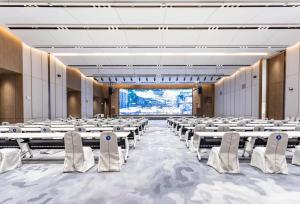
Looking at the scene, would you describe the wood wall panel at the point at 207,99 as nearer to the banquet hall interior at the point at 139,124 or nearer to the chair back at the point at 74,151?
the banquet hall interior at the point at 139,124

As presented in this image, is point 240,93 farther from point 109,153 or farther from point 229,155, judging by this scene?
point 109,153

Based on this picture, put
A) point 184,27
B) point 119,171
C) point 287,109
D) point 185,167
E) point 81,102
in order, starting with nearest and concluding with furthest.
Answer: point 119,171
point 185,167
point 184,27
point 287,109
point 81,102

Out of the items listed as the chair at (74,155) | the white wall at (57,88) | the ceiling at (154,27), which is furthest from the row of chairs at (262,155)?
the white wall at (57,88)

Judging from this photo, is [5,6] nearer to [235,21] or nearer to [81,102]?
[235,21]

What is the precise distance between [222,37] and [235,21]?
5.81 feet

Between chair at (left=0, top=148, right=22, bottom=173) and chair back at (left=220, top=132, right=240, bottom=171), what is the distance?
4.87 meters

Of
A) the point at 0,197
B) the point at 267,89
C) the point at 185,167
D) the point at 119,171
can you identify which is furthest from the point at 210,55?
the point at 0,197

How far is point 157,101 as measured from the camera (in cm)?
2888

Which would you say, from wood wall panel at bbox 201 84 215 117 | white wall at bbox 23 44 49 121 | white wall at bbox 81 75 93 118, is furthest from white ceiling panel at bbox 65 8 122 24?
wood wall panel at bbox 201 84 215 117

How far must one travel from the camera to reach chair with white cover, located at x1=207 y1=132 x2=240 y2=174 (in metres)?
4.89

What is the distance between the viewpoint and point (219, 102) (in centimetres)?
2600

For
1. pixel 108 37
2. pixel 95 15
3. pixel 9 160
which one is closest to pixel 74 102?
pixel 108 37

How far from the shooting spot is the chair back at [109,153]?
16.3ft

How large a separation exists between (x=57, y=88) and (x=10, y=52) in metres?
5.32
